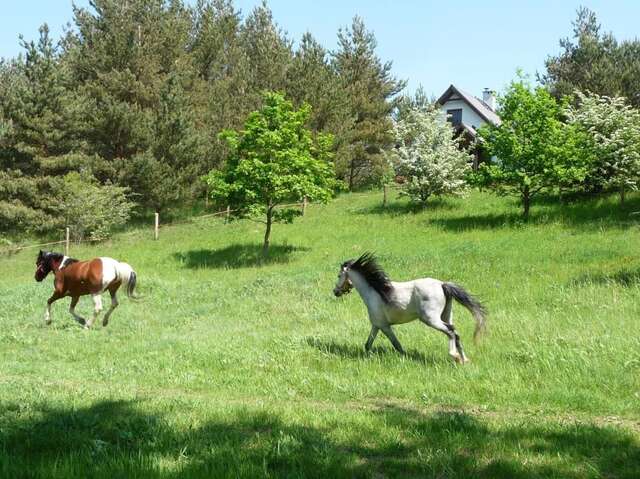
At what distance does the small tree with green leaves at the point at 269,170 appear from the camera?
28.9 m

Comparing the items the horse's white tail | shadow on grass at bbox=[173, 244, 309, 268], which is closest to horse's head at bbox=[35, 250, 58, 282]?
the horse's white tail

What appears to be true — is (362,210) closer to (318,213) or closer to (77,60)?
(318,213)

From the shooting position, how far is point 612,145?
30.0 m

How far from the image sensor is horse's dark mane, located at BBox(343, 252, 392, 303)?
10414 millimetres

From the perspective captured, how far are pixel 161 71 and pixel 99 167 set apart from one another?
9850mm

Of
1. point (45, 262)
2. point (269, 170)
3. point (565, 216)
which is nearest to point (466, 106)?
point (565, 216)

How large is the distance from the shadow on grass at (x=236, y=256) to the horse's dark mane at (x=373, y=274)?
652 inches

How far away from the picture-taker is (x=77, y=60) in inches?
1662

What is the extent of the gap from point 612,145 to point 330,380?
26.9 metres

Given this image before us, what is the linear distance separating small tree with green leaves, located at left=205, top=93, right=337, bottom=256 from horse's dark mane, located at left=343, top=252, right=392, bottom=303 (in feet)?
58.9

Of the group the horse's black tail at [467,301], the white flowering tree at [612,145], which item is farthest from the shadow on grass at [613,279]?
the white flowering tree at [612,145]

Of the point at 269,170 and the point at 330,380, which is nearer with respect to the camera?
the point at 330,380

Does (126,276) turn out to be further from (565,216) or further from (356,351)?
(565,216)

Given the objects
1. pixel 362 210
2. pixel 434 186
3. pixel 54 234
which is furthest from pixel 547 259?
pixel 54 234
